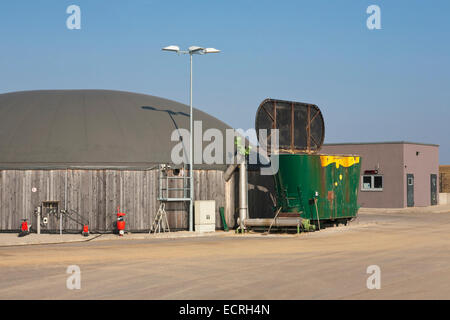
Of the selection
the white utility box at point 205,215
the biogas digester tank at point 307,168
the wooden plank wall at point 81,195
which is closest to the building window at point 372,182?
the biogas digester tank at point 307,168

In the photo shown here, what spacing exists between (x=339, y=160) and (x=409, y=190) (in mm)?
26214

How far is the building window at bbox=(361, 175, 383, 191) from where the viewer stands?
192 feet

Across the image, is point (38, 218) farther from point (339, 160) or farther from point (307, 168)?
point (339, 160)

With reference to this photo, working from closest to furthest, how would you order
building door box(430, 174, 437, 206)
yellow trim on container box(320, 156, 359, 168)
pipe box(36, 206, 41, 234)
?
pipe box(36, 206, 41, 234), yellow trim on container box(320, 156, 359, 168), building door box(430, 174, 437, 206)

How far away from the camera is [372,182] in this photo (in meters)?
58.8

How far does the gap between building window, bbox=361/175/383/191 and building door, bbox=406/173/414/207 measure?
93.3 inches

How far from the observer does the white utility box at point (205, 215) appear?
1262 inches

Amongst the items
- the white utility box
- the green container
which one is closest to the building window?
the green container

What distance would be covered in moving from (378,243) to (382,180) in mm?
34950

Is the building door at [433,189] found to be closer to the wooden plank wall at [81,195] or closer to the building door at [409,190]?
the building door at [409,190]

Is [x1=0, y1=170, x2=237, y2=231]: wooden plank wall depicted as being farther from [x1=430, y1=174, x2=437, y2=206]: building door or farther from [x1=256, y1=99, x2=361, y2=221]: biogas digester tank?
[x1=430, y1=174, x2=437, y2=206]: building door

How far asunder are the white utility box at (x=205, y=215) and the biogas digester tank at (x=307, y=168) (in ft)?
11.3

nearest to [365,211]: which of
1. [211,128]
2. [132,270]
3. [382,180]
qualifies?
[382,180]
